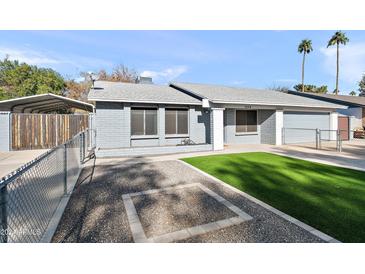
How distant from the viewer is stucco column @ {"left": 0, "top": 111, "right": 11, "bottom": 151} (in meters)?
10.5

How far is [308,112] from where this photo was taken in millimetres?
15602

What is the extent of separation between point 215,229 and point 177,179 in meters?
2.87

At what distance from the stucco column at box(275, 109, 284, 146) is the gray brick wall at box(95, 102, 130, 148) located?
9494mm

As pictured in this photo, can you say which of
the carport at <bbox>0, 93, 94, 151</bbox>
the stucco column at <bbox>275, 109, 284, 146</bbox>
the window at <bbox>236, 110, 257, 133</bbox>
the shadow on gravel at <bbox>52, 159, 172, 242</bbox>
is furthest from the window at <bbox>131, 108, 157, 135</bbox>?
the stucco column at <bbox>275, 109, 284, 146</bbox>

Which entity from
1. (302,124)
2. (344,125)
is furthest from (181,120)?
(344,125)

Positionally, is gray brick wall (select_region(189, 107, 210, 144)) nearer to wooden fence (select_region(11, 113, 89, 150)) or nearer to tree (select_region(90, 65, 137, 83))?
wooden fence (select_region(11, 113, 89, 150))

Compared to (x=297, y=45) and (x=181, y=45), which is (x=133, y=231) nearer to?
(x=181, y=45)

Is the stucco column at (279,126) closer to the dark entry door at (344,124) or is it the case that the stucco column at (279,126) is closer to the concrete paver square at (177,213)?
the dark entry door at (344,124)

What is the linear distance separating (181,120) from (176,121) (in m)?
0.33

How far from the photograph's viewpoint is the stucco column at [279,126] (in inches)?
532

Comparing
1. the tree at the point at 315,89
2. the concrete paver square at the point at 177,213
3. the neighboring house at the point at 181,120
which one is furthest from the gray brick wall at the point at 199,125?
the tree at the point at 315,89

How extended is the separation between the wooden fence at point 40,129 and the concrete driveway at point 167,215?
25.7ft

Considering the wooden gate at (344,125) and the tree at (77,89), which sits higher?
the tree at (77,89)
